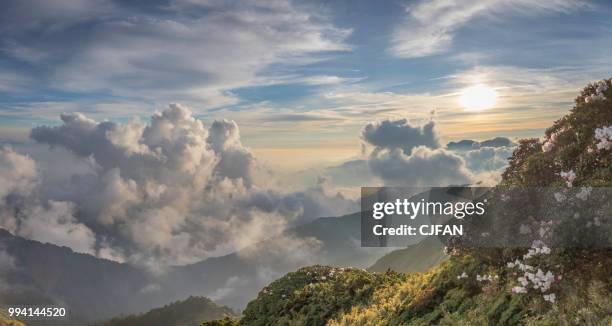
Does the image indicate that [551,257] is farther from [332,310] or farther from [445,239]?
[332,310]

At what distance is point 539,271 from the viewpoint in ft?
41.4

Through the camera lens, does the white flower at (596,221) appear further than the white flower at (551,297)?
No

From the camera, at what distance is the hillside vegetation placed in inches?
470

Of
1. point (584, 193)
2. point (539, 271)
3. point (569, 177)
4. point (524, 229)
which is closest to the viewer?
point (584, 193)

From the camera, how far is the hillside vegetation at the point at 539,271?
470 inches

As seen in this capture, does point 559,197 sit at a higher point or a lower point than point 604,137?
lower

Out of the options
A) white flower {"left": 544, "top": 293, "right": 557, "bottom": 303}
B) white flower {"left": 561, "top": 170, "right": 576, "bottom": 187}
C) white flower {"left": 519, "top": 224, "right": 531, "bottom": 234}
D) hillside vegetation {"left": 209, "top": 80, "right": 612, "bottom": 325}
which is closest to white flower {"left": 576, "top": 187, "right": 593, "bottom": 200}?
hillside vegetation {"left": 209, "top": 80, "right": 612, "bottom": 325}

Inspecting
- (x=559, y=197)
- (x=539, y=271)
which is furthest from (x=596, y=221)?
(x=539, y=271)

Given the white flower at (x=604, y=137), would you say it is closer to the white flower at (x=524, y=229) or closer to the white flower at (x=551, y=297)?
the white flower at (x=524, y=229)

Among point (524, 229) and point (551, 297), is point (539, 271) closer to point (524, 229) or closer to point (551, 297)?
point (551, 297)

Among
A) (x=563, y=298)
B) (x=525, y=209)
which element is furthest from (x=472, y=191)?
(x=563, y=298)

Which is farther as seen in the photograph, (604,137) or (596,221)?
(604,137)

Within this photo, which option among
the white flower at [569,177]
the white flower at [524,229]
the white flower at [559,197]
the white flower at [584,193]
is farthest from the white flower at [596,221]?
the white flower at [524,229]

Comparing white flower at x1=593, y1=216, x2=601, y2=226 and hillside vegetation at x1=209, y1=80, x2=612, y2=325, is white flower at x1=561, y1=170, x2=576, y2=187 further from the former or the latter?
white flower at x1=593, y1=216, x2=601, y2=226
